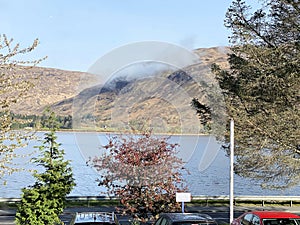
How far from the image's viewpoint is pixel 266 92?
20422 mm

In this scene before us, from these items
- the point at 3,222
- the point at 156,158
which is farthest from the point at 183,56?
the point at 3,222

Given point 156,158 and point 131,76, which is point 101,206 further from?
point 156,158

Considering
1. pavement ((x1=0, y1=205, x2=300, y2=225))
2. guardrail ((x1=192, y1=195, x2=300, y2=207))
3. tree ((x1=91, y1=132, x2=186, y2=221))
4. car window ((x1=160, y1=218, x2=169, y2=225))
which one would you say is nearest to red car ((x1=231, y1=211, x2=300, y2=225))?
car window ((x1=160, y1=218, x2=169, y2=225))

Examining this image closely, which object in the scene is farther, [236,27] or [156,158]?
[236,27]

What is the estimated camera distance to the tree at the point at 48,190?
1406 cm

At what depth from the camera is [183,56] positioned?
20.2 metres

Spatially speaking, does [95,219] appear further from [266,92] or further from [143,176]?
[266,92]

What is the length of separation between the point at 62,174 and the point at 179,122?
34.5 feet

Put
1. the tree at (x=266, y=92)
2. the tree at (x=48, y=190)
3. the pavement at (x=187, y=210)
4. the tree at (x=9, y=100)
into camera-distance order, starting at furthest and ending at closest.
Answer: the pavement at (x=187, y=210), the tree at (x=266, y=92), the tree at (x=48, y=190), the tree at (x=9, y=100)

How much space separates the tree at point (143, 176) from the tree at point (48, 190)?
210 centimetres

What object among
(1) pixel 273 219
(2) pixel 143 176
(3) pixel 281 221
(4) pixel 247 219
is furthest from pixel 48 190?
(3) pixel 281 221

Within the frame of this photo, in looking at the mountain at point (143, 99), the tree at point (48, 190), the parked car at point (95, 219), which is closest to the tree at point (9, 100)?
the parked car at point (95, 219)

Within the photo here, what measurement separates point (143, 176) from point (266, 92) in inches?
292

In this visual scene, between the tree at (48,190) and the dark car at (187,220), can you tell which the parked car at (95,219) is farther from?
the tree at (48,190)
